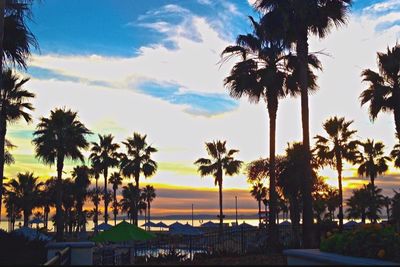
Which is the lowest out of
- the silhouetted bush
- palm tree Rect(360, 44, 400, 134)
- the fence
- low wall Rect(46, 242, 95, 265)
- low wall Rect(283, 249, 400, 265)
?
the fence

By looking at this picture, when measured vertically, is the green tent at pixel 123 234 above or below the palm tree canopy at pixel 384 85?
below

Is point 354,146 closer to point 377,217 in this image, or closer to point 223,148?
point 223,148

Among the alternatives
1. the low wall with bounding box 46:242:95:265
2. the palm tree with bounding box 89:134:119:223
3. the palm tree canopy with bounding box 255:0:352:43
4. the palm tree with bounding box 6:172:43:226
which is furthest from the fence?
the palm tree with bounding box 6:172:43:226

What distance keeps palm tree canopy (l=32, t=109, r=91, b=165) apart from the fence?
13619 millimetres

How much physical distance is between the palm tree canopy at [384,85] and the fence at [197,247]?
9.15 metres

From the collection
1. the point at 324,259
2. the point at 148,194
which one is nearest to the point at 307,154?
the point at 324,259

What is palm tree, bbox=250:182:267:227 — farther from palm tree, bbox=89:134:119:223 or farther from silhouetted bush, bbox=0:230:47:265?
silhouetted bush, bbox=0:230:47:265

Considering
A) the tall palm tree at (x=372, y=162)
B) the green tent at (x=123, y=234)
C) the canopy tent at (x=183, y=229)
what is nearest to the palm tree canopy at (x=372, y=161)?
the tall palm tree at (x=372, y=162)

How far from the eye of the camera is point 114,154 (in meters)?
60.7

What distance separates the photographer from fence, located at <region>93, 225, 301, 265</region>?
848 inches

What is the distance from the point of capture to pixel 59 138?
131 feet

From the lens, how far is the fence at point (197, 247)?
70.6 ft

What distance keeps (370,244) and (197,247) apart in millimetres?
18848

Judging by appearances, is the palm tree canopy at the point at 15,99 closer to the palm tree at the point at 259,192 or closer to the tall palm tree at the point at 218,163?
the tall palm tree at the point at 218,163
